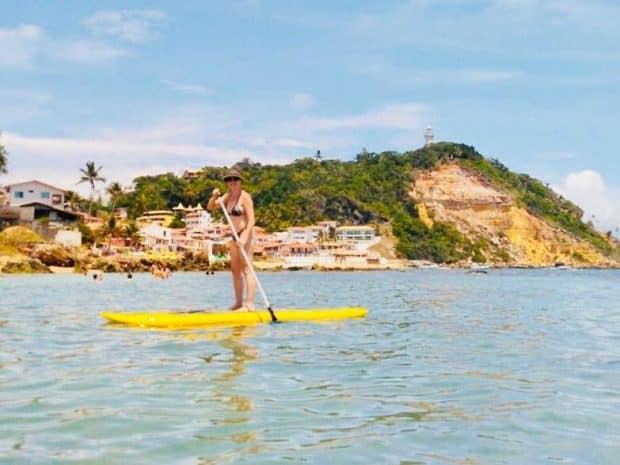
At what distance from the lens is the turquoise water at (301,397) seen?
477 centimetres

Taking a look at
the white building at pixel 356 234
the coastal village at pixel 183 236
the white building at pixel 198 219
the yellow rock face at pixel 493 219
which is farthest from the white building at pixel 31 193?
the yellow rock face at pixel 493 219

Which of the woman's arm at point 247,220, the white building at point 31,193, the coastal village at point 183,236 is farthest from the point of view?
the white building at point 31,193

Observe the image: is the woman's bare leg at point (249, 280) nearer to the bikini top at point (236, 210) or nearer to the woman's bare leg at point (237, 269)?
the woman's bare leg at point (237, 269)

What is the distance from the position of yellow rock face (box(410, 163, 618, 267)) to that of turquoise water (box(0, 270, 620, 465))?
5496 inches

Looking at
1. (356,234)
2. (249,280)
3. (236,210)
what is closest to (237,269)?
(249,280)

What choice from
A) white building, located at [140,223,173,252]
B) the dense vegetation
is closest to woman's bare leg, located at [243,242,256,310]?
white building, located at [140,223,173,252]

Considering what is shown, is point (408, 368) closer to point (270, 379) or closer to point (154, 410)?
point (270, 379)

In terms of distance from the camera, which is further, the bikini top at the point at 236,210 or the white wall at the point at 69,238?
the white wall at the point at 69,238

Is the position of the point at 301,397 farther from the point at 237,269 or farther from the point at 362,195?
the point at 362,195

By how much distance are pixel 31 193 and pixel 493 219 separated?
97.0 meters

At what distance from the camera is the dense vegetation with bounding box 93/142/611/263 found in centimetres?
13550

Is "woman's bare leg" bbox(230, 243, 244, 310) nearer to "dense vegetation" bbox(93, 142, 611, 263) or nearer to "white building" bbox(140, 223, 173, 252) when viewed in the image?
"white building" bbox(140, 223, 173, 252)

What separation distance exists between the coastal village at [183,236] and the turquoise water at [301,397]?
5938 cm

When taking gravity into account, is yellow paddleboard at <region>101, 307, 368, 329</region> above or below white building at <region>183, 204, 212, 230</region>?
below
